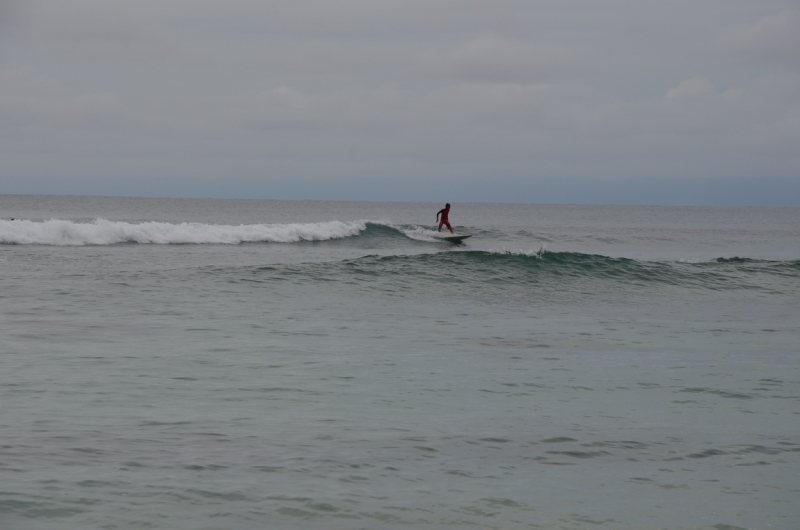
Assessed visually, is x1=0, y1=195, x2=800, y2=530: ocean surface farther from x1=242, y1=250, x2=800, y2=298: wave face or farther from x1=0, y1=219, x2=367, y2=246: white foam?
x1=0, y1=219, x2=367, y2=246: white foam

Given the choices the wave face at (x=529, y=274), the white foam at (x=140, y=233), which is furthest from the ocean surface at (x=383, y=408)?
the white foam at (x=140, y=233)

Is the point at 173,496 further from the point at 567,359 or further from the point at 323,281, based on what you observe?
the point at 323,281

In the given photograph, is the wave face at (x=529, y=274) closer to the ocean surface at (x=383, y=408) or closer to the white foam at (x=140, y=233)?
the ocean surface at (x=383, y=408)

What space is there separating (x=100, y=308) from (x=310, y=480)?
960 cm

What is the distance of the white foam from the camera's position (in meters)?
29.1

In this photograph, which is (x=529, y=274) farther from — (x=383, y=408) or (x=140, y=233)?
(x=140, y=233)

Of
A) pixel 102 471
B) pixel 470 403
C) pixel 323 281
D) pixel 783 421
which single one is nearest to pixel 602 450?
pixel 470 403

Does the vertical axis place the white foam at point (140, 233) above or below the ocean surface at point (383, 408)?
above

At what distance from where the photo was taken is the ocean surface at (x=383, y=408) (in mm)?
5184

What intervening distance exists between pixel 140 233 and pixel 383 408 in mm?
25836

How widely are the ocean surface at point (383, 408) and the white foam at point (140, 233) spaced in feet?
40.2

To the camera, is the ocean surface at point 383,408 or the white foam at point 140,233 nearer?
the ocean surface at point 383,408

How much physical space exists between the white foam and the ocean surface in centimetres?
1225

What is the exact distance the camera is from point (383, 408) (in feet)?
25.3
